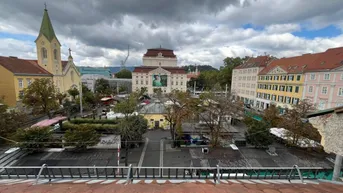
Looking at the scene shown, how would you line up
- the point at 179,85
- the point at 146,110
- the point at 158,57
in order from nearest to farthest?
the point at 146,110, the point at 179,85, the point at 158,57

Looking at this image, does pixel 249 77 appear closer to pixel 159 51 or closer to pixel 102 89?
pixel 159 51

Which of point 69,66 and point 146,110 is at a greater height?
point 69,66

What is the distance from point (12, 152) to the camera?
12.4m

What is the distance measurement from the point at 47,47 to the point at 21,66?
6.24 m

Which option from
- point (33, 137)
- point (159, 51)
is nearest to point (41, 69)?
point (33, 137)

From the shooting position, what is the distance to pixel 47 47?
104 ft

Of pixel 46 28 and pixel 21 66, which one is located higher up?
pixel 46 28

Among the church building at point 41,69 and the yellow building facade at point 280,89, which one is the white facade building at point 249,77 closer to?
the yellow building facade at point 280,89

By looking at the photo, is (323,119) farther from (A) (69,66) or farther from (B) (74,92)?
(A) (69,66)

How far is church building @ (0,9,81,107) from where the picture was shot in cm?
2520

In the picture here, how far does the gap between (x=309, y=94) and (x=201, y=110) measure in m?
21.8

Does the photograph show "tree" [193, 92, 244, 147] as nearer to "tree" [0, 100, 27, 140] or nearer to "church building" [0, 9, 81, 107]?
"tree" [0, 100, 27, 140]

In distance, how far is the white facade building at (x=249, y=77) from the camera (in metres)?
37.8

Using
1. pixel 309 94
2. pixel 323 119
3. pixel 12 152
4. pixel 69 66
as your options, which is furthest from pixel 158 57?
pixel 323 119
